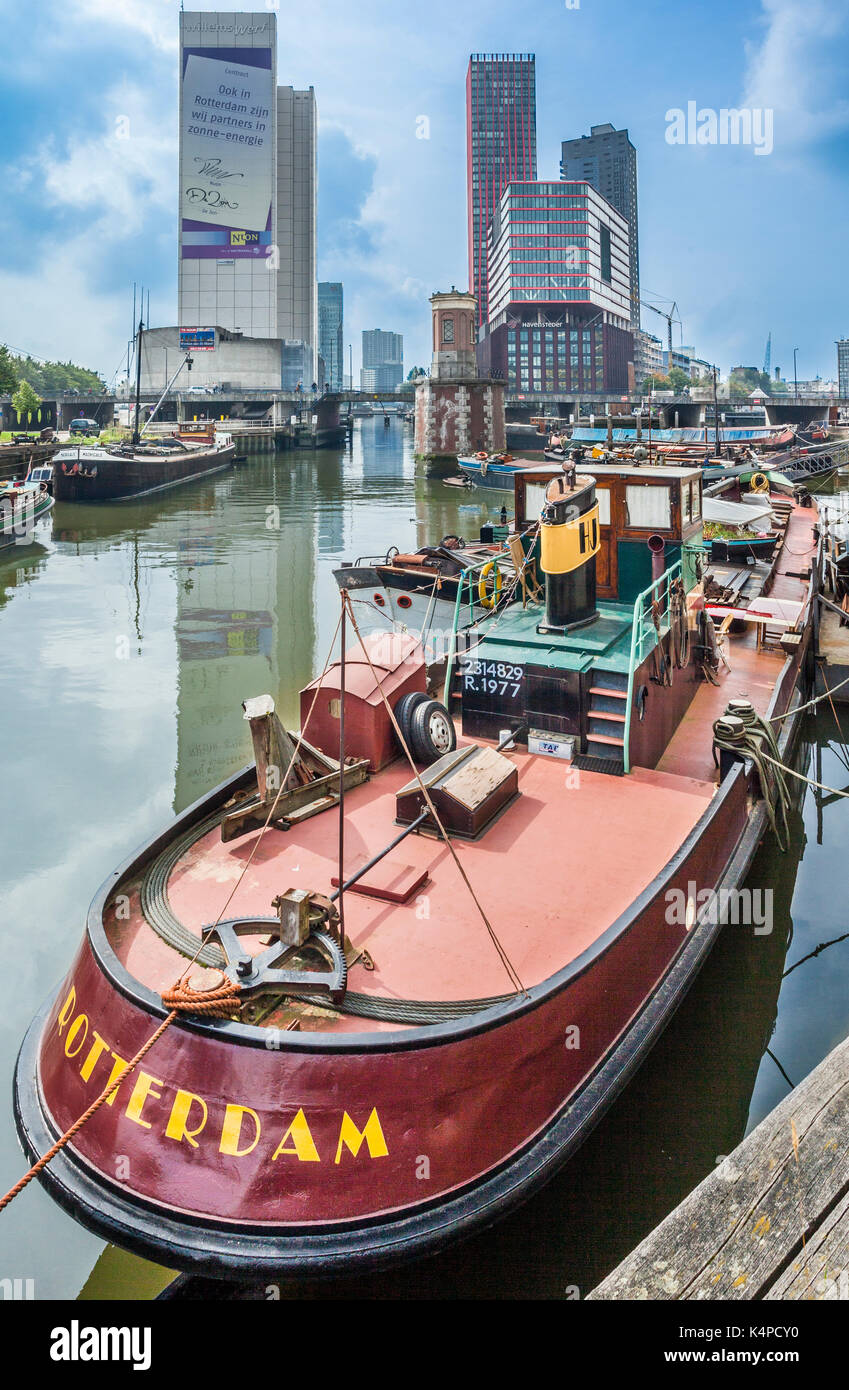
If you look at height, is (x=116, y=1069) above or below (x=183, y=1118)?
above

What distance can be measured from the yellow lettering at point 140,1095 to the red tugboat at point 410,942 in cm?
2

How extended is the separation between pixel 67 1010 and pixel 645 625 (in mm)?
7167

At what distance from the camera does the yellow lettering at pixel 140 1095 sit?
5.93 m

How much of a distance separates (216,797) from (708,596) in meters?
13.7

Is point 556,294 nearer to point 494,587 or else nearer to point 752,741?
point 494,587

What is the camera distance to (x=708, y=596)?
782 inches

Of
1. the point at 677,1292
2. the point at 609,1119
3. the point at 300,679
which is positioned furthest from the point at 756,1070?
the point at 300,679

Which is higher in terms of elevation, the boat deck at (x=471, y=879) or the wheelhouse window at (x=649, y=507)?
the wheelhouse window at (x=649, y=507)

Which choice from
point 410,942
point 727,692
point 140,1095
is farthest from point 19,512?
point 140,1095

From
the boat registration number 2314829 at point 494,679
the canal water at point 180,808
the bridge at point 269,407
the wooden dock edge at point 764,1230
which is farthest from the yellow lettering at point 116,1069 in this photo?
the bridge at point 269,407

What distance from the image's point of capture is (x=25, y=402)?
10062cm

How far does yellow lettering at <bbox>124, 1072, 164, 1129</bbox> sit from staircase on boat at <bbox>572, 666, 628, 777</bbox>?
5802 mm

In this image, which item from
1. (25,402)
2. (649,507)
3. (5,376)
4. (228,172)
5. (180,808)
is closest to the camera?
(649,507)

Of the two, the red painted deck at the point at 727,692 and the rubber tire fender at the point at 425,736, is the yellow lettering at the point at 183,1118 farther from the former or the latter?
the red painted deck at the point at 727,692
